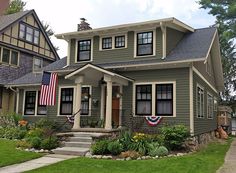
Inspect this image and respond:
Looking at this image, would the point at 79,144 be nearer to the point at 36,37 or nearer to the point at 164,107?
the point at 164,107

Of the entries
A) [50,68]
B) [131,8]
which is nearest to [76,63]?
[50,68]

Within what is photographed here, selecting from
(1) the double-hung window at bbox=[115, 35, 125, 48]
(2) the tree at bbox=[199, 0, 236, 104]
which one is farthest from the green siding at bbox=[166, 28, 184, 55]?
(2) the tree at bbox=[199, 0, 236, 104]

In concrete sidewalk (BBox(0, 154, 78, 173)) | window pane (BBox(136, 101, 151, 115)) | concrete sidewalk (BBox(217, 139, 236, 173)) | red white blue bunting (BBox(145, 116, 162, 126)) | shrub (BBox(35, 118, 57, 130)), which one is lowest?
concrete sidewalk (BBox(0, 154, 78, 173))

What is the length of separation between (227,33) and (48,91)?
18693 millimetres

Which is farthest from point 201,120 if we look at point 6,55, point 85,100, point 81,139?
point 6,55

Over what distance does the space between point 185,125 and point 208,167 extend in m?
4.39

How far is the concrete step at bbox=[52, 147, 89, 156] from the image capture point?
12094 millimetres

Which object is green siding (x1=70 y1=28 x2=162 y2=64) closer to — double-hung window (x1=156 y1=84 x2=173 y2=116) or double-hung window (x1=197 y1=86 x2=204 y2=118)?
double-hung window (x1=156 y1=84 x2=173 y2=116)

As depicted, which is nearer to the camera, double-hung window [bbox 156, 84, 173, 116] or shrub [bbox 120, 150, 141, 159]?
shrub [bbox 120, 150, 141, 159]

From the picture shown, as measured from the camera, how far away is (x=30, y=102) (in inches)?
796

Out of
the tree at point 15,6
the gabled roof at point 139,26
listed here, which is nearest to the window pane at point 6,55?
the gabled roof at point 139,26

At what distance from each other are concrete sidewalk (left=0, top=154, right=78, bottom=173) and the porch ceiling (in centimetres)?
445

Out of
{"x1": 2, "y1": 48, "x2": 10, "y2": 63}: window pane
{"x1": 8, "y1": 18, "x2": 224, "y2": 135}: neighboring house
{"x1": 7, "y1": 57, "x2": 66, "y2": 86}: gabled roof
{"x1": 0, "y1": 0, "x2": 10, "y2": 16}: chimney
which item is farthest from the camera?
{"x1": 0, "y1": 0, "x2": 10, "y2": 16}: chimney

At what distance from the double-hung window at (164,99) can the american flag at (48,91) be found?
A: 193 inches
